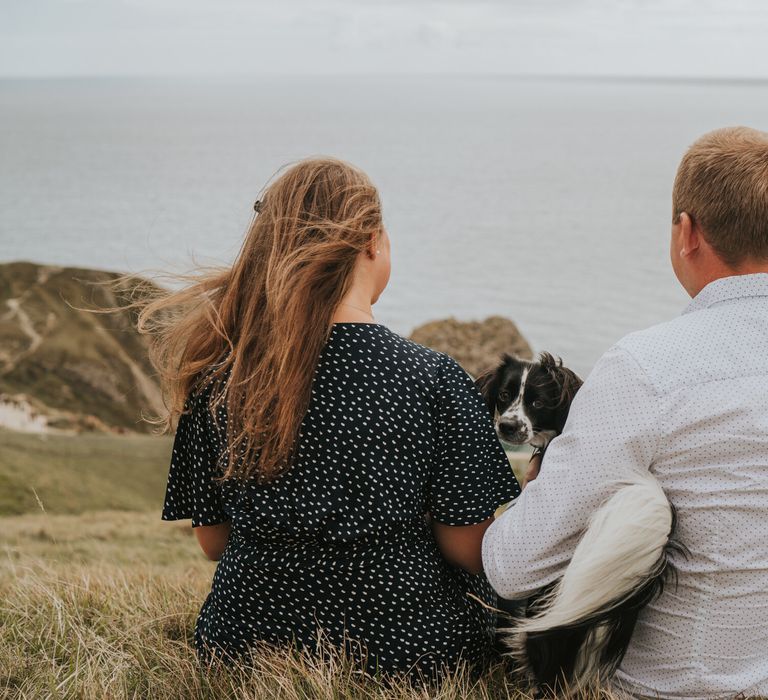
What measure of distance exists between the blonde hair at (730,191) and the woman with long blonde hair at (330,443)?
795 mm

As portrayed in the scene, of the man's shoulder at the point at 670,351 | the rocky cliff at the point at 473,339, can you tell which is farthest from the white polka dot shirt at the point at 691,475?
the rocky cliff at the point at 473,339

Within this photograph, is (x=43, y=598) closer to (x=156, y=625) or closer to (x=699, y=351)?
(x=156, y=625)

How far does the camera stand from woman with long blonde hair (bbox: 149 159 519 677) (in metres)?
2.56

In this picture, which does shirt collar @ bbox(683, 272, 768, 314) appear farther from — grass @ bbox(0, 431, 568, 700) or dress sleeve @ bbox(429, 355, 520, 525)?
grass @ bbox(0, 431, 568, 700)

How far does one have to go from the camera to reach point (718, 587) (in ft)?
7.72

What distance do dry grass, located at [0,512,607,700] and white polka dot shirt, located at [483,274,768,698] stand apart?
57 centimetres

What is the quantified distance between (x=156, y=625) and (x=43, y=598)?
57 centimetres

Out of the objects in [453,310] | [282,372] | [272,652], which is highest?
[282,372]

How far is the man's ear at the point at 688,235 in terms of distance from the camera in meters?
2.38

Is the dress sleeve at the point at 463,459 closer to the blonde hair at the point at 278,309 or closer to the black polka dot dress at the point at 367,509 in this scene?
the black polka dot dress at the point at 367,509

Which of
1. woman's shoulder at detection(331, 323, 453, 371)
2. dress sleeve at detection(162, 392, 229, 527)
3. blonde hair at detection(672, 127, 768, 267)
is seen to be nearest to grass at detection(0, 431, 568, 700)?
dress sleeve at detection(162, 392, 229, 527)

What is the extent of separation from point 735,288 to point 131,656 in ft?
7.38

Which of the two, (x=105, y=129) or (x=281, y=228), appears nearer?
(x=281, y=228)

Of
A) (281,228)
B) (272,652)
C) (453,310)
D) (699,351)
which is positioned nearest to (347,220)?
(281,228)
